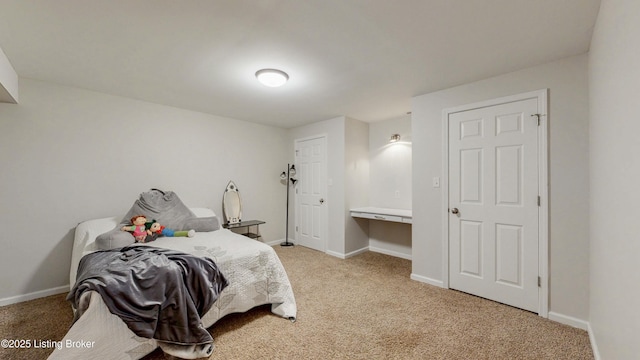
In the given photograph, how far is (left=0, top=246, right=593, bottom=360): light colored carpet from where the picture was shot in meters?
1.82

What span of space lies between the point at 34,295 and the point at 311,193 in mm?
3611

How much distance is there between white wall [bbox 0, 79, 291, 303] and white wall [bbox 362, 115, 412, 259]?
2638 millimetres

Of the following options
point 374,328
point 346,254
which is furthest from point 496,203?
point 346,254

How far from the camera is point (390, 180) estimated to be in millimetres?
4336

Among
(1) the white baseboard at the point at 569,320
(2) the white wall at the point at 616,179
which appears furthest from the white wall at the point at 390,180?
(2) the white wall at the point at 616,179

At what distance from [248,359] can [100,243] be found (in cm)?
176

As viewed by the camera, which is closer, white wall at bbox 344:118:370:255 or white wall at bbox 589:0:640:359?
white wall at bbox 589:0:640:359

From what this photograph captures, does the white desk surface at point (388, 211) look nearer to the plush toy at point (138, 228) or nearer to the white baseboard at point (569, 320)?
the white baseboard at point (569, 320)

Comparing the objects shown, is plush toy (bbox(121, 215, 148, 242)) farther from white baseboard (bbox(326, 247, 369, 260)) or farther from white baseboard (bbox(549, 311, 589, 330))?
white baseboard (bbox(549, 311, 589, 330))

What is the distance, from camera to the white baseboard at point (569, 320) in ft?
6.95

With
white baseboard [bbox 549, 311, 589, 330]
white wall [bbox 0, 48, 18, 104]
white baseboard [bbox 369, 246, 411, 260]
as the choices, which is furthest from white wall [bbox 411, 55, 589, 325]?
white wall [bbox 0, 48, 18, 104]

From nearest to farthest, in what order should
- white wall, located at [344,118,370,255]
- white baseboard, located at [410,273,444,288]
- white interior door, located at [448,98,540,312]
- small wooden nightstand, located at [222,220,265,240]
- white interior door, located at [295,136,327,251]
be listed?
white interior door, located at [448,98,540,312], white baseboard, located at [410,273,444,288], small wooden nightstand, located at [222,220,265,240], white wall, located at [344,118,370,255], white interior door, located at [295,136,327,251]

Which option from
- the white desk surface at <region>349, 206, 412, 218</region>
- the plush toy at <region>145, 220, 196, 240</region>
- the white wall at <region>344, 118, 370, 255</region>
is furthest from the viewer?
the white wall at <region>344, 118, 370, 255</region>

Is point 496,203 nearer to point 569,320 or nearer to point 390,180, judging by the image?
point 569,320
